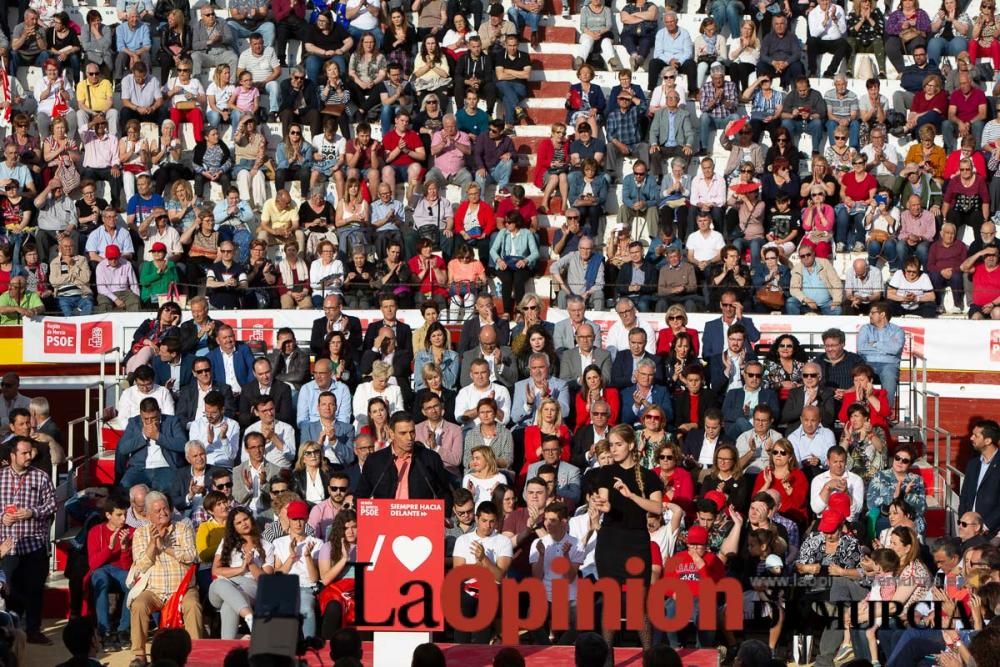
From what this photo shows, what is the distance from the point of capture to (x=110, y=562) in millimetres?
16672

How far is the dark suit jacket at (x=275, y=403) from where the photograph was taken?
61.4 ft

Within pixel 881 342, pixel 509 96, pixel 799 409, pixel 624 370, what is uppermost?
pixel 509 96

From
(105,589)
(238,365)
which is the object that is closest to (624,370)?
(238,365)

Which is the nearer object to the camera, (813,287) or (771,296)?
(771,296)

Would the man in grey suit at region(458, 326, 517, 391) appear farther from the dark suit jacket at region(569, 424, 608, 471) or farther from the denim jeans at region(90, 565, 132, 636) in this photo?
the denim jeans at region(90, 565, 132, 636)

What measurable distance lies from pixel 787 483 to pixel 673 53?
9.38 m

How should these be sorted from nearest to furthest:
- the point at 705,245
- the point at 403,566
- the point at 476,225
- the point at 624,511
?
the point at 403,566, the point at 624,511, the point at 705,245, the point at 476,225

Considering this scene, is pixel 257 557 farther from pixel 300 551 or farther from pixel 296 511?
pixel 296 511

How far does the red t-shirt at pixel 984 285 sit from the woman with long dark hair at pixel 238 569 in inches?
360

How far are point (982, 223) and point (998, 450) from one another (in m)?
5.85

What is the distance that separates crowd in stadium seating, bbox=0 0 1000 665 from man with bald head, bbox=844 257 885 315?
0.23ft

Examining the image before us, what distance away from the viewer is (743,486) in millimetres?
17125

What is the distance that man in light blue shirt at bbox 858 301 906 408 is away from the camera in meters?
19.8

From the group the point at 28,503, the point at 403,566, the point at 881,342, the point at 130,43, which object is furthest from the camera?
the point at 130,43
